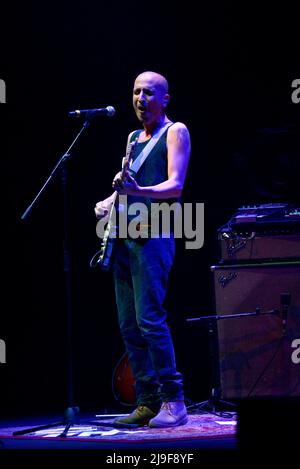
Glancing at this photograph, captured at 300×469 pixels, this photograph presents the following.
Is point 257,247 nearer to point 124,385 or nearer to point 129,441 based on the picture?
point 124,385

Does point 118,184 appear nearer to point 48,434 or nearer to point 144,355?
point 144,355

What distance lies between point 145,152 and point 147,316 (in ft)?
2.88

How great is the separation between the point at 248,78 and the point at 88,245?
1688 millimetres

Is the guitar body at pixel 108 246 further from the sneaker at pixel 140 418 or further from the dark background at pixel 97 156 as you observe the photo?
the dark background at pixel 97 156

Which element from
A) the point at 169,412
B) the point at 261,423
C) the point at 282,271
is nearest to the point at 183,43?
the point at 282,271

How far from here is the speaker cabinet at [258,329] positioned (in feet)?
13.7

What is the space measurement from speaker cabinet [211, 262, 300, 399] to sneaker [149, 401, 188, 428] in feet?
2.15

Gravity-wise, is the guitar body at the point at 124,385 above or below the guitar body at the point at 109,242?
below

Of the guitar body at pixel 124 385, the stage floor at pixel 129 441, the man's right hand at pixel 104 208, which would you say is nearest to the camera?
the stage floor at pixel 129 441

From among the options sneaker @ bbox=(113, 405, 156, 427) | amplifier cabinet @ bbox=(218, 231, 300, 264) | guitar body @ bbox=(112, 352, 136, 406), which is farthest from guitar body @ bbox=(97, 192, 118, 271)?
guitar body @ bbox=(112, 352, 136, 406)

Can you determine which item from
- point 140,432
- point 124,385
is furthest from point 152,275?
point 124,385

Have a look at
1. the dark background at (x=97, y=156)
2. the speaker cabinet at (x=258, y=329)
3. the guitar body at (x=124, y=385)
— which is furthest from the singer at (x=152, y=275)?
the dark background at (x=97, y=156)

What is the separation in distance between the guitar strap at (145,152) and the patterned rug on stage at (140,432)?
4.39 feet
